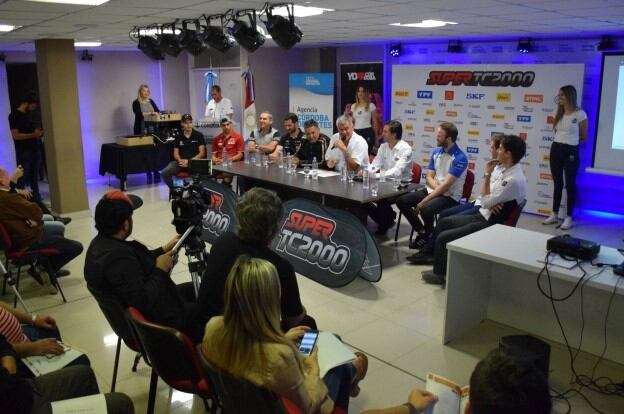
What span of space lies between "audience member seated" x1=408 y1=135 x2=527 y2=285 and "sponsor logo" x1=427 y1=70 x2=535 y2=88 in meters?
3.14

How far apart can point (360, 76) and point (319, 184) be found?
446 cm

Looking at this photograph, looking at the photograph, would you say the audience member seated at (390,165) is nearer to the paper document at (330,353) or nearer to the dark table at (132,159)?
the paper document at (330,353)

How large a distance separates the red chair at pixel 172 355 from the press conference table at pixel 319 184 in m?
2.67

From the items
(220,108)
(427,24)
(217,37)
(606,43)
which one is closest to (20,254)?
(217,37)

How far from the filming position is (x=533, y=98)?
7.16m

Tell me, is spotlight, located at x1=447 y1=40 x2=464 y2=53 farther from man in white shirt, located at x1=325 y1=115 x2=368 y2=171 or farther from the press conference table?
the press conference table

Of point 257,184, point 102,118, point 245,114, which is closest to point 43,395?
point 257,184

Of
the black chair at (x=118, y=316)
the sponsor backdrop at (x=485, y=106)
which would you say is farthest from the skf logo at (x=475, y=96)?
the black chair at (x=118, y=316)

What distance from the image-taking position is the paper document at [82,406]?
1.99 m

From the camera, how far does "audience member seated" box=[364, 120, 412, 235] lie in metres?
5.81

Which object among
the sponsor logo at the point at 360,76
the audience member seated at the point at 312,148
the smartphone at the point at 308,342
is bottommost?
the smartphone at the point at 308,342

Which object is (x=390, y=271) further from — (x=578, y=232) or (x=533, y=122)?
(x=533, y=122)

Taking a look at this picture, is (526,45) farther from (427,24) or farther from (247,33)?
(247,33)

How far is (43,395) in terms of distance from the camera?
224cm
